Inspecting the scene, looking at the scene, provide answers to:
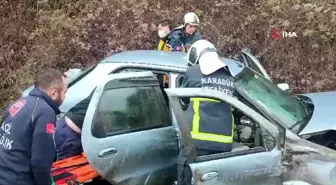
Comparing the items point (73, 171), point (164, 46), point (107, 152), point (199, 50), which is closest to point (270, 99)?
point (199, 50)

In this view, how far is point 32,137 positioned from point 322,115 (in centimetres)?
276

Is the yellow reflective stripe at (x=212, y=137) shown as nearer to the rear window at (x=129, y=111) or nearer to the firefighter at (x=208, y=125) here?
the firefighter at (x=208, y=125)

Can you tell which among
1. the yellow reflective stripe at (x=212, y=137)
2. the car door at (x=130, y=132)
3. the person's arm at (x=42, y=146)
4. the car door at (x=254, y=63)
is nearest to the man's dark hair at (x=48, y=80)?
the person's arm at (x=42, y=146)

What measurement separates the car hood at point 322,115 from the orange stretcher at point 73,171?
1922 millimetres

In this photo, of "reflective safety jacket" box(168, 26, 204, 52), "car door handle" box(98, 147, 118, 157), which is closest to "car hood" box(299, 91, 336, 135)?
"car door handle" box(98, 147, 118, 157)

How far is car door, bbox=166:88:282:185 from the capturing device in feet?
15.0

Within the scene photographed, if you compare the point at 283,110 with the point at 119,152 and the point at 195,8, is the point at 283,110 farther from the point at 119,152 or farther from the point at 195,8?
the point at 195,8

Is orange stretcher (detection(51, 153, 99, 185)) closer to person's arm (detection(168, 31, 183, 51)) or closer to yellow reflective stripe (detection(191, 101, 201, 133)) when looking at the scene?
yellow reflective stripe (detection(191, 101, 201, 133))

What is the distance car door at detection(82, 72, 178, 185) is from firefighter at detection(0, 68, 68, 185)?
4.01 feet

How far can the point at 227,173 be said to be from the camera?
15.3ft

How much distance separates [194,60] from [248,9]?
5.62m

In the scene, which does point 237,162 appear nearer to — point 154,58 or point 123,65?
point 154,58

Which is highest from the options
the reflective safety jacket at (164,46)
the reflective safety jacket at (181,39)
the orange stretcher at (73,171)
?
the reflective safety jacket at (181,39)

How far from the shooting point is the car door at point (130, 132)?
504 cm
